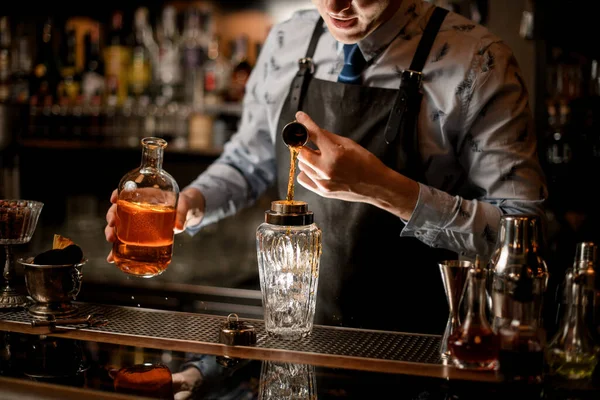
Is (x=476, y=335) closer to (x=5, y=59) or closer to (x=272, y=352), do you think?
(x=272, y=352)

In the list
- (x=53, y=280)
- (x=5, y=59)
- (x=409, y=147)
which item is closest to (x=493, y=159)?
(x=409, y=147)

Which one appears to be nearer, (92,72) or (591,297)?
(591,297)

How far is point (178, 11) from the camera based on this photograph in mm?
3998

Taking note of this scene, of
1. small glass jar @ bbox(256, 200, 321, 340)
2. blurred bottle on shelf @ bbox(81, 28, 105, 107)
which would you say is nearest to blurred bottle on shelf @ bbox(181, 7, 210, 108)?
blurred bottle on shelf @ bbox(81, 28, 105, 107)

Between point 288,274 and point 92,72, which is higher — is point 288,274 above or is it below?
below

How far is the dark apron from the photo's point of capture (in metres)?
1.83

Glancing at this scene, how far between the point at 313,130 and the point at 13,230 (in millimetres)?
684

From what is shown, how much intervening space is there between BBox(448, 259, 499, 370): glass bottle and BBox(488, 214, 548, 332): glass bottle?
0.05 meters

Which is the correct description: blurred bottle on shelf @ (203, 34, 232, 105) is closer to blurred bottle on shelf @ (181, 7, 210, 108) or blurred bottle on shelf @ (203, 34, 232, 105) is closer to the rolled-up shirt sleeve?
blurred bottle on shelf @ (181, 7, 210, 108)

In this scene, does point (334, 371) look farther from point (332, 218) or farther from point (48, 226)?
point (48, 226)

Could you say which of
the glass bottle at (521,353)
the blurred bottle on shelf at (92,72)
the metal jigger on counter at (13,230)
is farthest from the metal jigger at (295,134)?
the blurred bottle on shelf at (92,72)

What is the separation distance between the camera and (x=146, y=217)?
1478 millimetres

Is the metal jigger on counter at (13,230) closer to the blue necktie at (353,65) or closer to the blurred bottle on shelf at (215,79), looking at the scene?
the blue necktie at (353,65)

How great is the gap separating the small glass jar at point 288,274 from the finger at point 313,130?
14 centimetres
